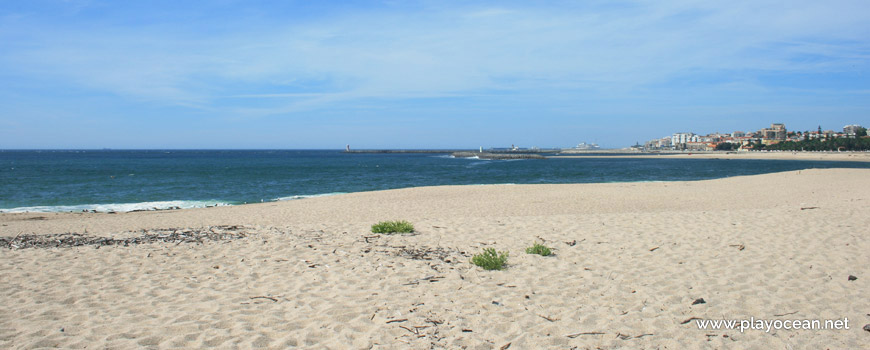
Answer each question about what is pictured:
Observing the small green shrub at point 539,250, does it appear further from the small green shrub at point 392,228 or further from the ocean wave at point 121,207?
the ocean wave at point 121,207

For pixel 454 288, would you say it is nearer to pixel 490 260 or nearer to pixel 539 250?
pixel 490 260

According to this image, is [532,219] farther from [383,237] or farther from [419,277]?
[419,277]

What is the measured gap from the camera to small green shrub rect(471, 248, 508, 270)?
23.4ft

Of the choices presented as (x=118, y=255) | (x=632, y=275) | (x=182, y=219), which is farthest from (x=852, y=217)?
(x=182, y=219)

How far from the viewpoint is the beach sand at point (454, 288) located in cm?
460

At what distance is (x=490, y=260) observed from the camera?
720cm

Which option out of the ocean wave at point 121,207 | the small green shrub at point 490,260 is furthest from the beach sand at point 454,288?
the ocean wave at point 121,207

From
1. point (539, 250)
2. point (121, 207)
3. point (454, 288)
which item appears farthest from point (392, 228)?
point (121, 207)

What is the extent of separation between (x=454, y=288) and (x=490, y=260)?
1.18m

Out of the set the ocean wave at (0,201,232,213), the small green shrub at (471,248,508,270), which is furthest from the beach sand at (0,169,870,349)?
the ocean wave at (0,201,232,213)

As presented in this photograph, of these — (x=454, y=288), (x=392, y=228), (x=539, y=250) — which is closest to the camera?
(x=454, y=288)

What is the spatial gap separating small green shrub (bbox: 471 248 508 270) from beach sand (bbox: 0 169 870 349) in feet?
0.53

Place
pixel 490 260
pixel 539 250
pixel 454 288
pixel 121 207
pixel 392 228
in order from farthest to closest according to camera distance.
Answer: pixel 121 207
pixel 392 228
pixel 539 250
pixel 490 260
pixel 454 288

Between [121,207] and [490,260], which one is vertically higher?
[490,260]
